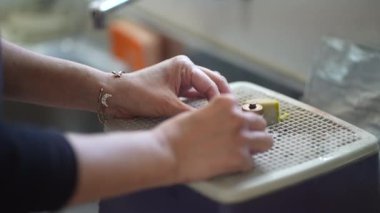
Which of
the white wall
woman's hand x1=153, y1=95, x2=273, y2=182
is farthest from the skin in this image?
the white wall

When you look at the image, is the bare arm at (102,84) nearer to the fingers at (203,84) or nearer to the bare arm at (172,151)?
the fingers at (203,84)

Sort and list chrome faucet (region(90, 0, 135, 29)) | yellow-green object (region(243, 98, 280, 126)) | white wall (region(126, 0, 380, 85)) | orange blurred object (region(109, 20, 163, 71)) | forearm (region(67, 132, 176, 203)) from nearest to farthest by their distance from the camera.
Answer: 1. forearm (region(67, 132, 176, 203))
2. yellow-green object (region(243, 98, 280, 126))
3. white wall (region(126, 0, 380, 85))
4. chrome faucet (region(90, 0, 135, 29))
5. orange blurred object (region(109, 20, 163, 71))

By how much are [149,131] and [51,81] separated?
9.6 inches

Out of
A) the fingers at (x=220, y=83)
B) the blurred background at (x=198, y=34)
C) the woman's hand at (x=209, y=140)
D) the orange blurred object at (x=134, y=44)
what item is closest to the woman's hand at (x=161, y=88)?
the fingers at (x=220, y=83)

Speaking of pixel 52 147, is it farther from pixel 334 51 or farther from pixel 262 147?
pixel 334 51

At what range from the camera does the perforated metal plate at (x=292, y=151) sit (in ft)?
2.23

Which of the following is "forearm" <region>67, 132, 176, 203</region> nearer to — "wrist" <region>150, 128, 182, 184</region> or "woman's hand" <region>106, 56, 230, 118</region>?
"wrist" <region>150, 128, 182, 184</region>

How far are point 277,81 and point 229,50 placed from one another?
165 mm

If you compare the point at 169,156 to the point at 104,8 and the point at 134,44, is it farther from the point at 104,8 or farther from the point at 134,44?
the point at 134,44

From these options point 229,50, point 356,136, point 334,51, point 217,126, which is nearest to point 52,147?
point 217,126

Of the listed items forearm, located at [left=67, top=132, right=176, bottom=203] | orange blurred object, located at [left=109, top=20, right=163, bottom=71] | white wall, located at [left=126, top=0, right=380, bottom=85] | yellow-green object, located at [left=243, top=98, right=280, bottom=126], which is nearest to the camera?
forearm, located at [left=67, top=132, right=176, bottom=203]

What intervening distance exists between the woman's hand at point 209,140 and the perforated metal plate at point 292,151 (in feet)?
0.06

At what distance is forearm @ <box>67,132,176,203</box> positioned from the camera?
62cm

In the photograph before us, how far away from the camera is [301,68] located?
3.80ft
